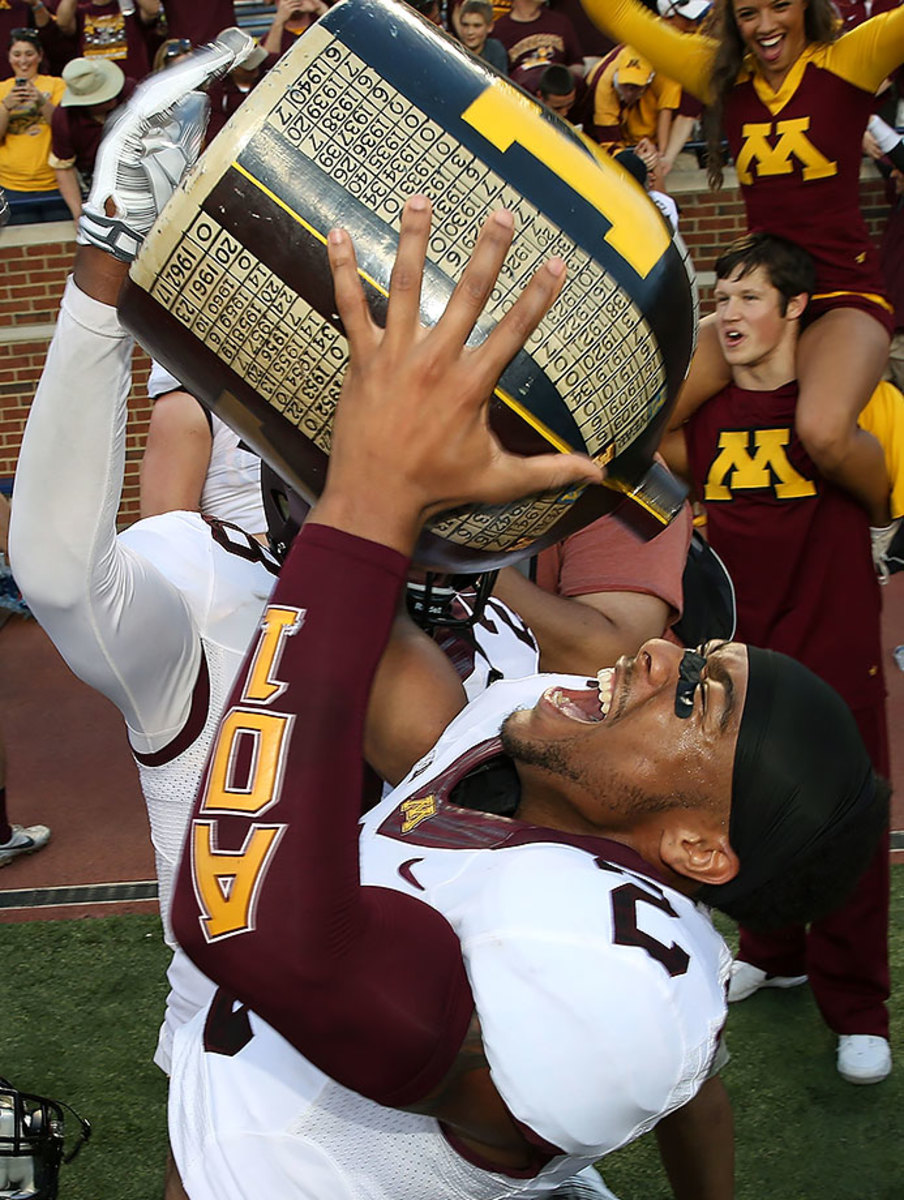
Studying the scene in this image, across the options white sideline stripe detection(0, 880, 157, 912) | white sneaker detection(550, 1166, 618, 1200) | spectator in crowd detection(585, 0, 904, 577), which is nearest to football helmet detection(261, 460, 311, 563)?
white sneaker detection(550, 1166, 618, 1200)

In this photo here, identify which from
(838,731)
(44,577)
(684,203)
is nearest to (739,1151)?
(838,731)

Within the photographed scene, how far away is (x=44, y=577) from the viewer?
1595mm

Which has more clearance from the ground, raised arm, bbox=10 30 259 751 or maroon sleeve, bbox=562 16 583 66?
raised arm, bbox=10 30 259 751

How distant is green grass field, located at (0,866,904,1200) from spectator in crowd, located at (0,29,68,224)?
5.70m

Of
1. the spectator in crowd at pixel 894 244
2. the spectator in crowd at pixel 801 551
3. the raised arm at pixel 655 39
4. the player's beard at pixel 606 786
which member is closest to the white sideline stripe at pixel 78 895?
the spectator in crowd at pixel 801 551

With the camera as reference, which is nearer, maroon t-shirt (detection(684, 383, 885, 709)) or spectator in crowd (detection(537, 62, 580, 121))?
maroon t-shirt (detection(684, 383, 885, 709))

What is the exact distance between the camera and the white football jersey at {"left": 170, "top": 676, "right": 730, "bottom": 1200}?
123 cm

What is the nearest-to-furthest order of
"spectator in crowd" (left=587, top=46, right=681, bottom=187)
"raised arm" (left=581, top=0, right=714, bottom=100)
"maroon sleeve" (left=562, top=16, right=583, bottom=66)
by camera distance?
"raised arm" (left=581, top=0, right=714, bottom=100), "spectator in crowd" (left=587, top=46, right=681, bottom=187), "maroon sleeve" (left=562, top=16, right=583, bottom=66)

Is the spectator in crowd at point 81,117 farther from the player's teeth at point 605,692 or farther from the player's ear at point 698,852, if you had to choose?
the player's ear at point 698,852

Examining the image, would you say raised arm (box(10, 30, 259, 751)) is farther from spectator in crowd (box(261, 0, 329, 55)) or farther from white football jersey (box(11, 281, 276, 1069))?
spectator in crowd (box(261, 0, 329, 55))

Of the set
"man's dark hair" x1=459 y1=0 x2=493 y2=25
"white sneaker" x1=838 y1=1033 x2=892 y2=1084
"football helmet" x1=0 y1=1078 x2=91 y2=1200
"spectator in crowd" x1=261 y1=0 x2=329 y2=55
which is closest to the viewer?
"football helmet" x1=0 y1=1078 x2=91 y2=1200

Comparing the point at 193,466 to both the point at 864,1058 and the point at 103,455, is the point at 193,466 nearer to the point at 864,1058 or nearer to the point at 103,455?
the point at 103,455

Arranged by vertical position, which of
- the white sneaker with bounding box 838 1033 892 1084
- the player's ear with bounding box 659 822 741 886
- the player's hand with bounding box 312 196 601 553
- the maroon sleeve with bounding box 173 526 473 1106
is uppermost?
the player's hand with bounding box 312 196 601 553

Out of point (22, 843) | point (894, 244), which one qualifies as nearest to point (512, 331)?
point (22, 843)
